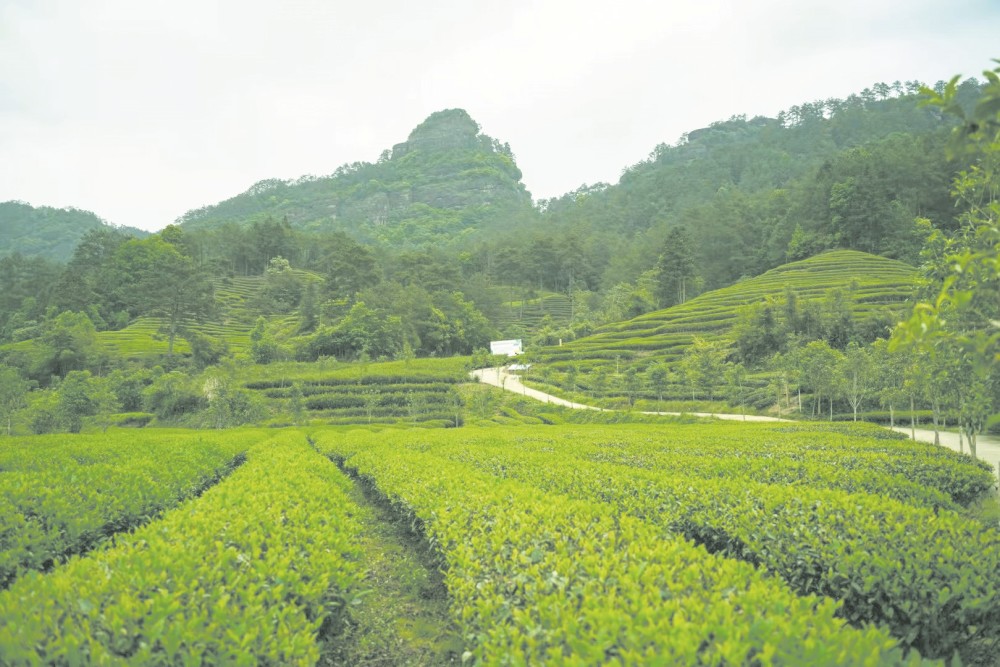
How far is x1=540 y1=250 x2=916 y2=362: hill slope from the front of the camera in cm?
5328

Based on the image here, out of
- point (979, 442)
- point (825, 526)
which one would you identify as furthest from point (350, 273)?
point (825, 526)

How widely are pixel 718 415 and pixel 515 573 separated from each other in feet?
119

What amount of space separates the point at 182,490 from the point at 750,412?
3674 cm

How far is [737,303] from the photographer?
62.2 metres

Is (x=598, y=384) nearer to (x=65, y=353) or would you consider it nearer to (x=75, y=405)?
(x=75, y=405)

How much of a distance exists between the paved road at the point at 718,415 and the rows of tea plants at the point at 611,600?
14.0 metres

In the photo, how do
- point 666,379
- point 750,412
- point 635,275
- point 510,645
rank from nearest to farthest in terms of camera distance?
1. point 510,645
2. point 750,412
3. point 666,379
4. point 635,275

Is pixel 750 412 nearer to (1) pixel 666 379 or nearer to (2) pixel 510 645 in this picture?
(1) pixel 666 379

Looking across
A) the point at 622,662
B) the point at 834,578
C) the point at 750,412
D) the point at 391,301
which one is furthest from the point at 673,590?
the point at 391,301

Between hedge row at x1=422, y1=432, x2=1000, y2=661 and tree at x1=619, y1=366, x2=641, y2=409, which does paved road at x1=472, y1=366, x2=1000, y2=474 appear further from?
hedge row at x1=422, y1=432, x2=1000, y2=661

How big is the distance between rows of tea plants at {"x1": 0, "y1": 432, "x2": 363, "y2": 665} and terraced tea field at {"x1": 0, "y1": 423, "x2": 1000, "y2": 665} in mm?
21

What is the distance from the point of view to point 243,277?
9919 centimetres

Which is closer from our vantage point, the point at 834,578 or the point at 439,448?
the point at 834,578

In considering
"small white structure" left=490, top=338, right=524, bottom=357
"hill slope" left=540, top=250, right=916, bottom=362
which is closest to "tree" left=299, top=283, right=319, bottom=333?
"small white structure" left=490, top=338, right=524, bottom=357
